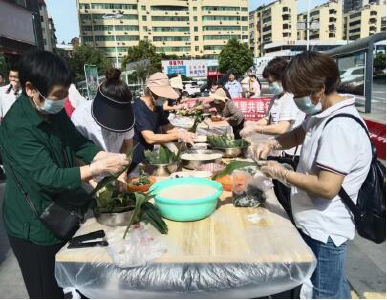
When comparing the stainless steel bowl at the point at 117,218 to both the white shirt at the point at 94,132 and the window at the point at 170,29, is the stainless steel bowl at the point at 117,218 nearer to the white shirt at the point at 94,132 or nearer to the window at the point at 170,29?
the white shirt at the point at 94,132

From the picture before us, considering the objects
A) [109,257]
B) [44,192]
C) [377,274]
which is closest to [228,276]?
[109,257]

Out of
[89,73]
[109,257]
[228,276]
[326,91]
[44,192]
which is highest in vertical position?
[89,73]

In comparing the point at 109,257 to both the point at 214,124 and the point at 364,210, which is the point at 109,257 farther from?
the point at 214,124

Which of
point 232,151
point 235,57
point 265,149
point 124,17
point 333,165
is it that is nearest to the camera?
point 333,165

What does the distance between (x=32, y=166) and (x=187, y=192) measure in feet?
2.64

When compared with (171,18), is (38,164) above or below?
below

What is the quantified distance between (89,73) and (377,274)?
39.6 ft

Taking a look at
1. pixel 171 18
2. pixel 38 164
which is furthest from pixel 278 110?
pixel 171 18

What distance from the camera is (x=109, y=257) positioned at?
4.60 feet

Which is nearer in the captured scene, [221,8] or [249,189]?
[249,189]

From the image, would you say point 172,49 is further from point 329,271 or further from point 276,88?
point 329,271

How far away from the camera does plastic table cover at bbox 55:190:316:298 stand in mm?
1385

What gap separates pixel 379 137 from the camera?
4.08 meters

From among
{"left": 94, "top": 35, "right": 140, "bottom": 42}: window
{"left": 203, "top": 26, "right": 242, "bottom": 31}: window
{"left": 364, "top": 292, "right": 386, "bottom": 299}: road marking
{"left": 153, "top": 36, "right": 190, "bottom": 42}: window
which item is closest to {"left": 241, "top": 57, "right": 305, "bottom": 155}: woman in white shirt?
{"left": 364, "top": 292, "right": 386, "bottom": 299}: road marking
